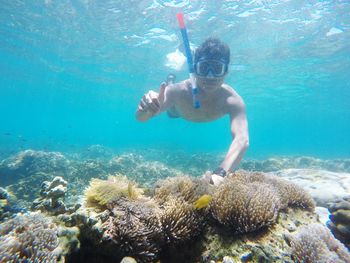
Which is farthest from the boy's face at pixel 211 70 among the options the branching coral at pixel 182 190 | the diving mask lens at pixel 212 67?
the branching coral at pixel 182 190

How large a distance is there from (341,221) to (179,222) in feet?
8.23

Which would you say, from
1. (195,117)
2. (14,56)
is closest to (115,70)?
(14,56)

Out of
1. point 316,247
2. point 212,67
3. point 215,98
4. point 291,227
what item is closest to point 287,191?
point 291,227

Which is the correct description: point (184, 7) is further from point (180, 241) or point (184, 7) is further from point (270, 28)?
point (180, 241)

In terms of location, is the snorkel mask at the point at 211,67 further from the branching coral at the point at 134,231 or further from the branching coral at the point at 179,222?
the branching coral at the point at 134,231

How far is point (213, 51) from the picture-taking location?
19.9 ft

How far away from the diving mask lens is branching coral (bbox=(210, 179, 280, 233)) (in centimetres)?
362

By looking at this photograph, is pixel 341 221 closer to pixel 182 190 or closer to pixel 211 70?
pixel 182 190

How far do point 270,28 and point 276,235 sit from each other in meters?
18.9

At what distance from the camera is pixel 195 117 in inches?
296

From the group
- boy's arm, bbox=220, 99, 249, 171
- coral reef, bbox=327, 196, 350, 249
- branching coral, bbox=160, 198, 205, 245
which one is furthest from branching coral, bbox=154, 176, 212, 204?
coral reef, bbox=327, 196, 350, 249

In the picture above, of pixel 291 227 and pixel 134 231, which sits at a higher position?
pixel 291 227

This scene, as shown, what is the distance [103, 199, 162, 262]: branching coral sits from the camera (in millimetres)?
2520

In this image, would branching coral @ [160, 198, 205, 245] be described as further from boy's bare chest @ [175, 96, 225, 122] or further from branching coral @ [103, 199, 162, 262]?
boy's bare chest @ [175, 96, 225, 122]
